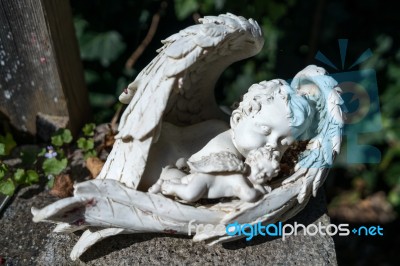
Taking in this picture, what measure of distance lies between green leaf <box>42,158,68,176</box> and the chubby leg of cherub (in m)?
0.62

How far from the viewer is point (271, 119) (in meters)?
1.45

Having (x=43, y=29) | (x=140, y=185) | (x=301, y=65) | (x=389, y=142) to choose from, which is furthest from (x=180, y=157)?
(x=389, y=142)

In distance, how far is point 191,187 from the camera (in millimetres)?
1405

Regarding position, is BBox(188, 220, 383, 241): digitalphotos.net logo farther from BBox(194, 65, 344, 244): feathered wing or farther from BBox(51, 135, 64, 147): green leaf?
BBox(51, 135, 64, 147): green leaf

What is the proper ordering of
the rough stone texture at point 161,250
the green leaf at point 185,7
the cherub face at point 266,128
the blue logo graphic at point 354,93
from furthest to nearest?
the green leaf at point 185,7 < the blue logo graphic at point 354,93 < the rough stone texture at point 161,250 < the cherub face at point 266,128

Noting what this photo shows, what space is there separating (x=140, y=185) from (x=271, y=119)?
1.50ft

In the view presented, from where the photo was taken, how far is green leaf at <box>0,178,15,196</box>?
5.81ft

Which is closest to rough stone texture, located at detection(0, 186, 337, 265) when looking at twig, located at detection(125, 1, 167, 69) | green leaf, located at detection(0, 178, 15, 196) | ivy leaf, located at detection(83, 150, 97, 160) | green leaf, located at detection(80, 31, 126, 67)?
A: green leaf, located at detection(0, 178, 15, 196)

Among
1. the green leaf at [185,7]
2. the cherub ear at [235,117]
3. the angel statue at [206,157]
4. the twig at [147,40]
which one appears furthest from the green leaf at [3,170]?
the green leaf at [185,7]

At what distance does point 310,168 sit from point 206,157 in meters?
0.33

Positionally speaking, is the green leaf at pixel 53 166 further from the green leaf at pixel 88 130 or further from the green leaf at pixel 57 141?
the green leaf at pixel 88 130

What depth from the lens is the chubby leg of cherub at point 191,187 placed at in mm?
1404

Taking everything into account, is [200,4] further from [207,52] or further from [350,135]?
[207,52]

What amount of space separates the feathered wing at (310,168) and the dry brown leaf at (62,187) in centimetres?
61
